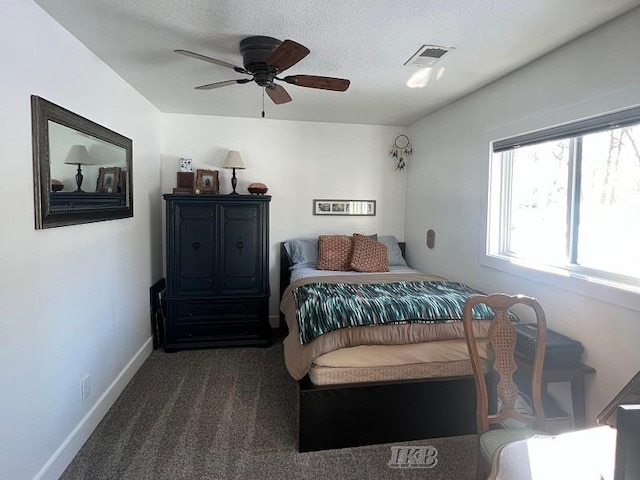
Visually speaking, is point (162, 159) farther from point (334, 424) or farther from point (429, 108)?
point (334, 424)

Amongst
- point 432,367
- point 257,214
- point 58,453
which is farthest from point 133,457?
point 257,214

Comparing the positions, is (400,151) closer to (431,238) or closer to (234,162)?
(431,238)

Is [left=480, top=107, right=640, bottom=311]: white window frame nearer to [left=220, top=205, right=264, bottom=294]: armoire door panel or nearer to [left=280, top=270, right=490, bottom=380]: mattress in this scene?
[left=280, top=270, right=490, bottom=380]: mattress

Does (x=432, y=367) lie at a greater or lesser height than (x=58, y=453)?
greater

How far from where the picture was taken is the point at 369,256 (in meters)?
3.87

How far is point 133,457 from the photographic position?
2039 millimetres

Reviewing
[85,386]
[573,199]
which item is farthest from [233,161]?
[573,199]

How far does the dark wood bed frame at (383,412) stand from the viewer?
83.3 inches

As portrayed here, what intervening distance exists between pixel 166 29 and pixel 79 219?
120cm

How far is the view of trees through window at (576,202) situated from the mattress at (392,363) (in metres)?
0.86

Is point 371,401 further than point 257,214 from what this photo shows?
No

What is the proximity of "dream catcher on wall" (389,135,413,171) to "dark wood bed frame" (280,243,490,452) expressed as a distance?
2.91 meters

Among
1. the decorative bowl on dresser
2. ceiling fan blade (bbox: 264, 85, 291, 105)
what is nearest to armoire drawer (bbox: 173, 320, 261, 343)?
the decorative bowl on dresser

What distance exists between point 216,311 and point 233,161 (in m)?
1.59
